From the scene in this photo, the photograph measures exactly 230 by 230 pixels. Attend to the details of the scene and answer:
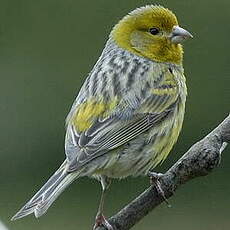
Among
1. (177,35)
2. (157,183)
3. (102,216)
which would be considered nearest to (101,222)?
(102,216)

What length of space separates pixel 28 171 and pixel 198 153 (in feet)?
16.4

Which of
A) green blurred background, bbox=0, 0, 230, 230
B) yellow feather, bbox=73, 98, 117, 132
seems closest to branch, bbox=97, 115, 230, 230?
yellow feather, bbox=73, 98, 117, 132

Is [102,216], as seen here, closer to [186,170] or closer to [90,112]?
[90,112]

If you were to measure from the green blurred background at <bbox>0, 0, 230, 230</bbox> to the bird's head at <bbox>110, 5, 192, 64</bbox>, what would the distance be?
3120mm

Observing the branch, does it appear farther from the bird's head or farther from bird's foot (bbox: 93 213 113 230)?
the bird's head

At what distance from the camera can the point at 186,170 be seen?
14.1 feet

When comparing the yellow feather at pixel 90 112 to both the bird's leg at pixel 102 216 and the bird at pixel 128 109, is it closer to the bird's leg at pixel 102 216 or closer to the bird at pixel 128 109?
the bird at pixel 128 109

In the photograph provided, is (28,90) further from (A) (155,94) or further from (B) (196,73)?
(A) (155,94)

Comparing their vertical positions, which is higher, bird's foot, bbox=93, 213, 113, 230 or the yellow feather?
the yellow feather

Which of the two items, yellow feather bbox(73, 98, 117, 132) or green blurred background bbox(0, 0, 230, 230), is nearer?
yellow feather bbox(73, 98, 117, 132)

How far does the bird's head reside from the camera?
547 centimetres

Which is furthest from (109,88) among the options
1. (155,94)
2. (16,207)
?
(16,207)

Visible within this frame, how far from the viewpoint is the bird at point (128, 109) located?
4969 mm

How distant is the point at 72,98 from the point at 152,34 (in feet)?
12.7
